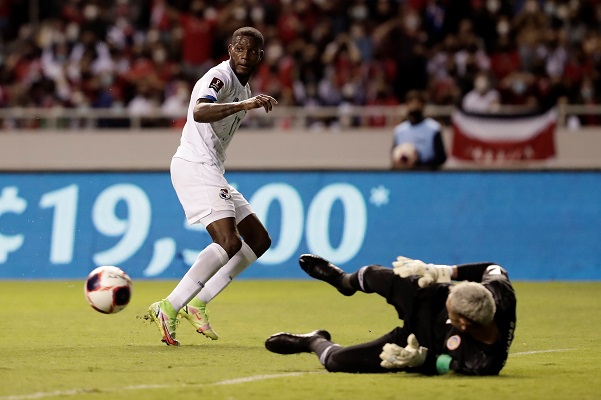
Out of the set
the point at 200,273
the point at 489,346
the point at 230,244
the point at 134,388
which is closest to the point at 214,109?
the point at 230,244

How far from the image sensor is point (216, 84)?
9.38 metres

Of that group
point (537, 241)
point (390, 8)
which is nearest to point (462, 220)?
point (537, 241)

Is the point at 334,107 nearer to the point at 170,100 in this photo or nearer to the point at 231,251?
→ the point at 170,100

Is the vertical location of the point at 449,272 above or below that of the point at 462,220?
above

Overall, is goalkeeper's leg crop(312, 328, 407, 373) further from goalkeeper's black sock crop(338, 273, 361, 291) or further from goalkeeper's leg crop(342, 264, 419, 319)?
goalkeeper's black sock crop(338, 273, 361, 291)

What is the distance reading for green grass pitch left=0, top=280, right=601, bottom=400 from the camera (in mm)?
7027

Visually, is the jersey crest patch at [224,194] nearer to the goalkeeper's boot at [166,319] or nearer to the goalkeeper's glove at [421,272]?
the goalkeeper's boot at [166,319]

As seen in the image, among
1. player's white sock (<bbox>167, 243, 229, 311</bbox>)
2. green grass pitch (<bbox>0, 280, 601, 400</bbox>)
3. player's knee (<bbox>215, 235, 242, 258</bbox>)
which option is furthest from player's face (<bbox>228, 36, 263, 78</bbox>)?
green grass pitch (<bbox>0, 280, 601, 400</bbox>)

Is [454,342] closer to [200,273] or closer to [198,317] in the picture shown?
[200,273]

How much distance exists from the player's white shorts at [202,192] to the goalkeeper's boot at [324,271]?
60.1 inches

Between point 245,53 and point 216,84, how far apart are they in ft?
1.13

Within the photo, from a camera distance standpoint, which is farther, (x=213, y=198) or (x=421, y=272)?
(x=213, y=198)

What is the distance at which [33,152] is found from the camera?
21828 mm

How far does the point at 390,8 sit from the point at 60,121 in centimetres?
635
